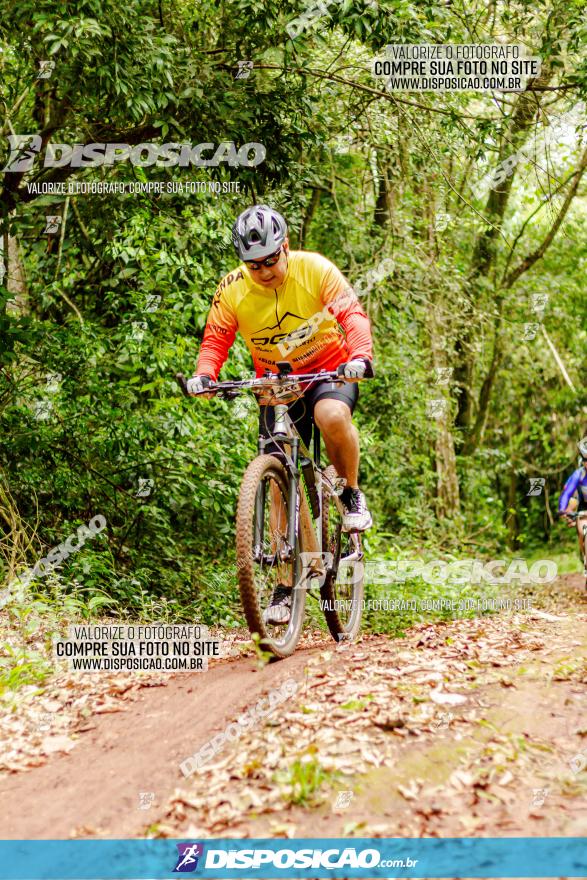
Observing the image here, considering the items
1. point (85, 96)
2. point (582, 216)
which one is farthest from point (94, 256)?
point (582, 216)

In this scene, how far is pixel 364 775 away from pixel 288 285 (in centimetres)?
307

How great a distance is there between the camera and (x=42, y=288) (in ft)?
32.6

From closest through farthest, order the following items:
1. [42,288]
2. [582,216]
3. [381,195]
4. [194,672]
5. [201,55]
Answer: [194,672] < [201,55] < [42,288] < [381,195] < [582,216]

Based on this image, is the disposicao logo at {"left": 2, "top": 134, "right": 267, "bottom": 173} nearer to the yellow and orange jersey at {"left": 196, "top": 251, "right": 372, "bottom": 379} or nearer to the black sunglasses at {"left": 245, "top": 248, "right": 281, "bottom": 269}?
the yellow and orange jersey at {"left": 196, "top": 251, "right": 372, "bottom": 379}

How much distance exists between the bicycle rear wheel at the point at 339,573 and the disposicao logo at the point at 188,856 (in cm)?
307

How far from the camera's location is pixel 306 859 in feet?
9.92

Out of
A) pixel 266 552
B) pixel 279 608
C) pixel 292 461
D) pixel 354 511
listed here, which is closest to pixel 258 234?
pixel 292 461

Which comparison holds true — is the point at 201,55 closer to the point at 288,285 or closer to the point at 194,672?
the point at 288,285

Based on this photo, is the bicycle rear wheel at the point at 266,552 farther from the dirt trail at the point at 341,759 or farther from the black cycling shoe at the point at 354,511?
the black cycling shoe at the point at 354,511

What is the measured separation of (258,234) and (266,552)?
6.09 ft

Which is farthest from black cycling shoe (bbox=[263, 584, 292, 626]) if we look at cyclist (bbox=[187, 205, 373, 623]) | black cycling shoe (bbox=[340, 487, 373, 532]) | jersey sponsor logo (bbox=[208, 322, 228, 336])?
jersey sponsor logo (bbox=[208, 322, 228, 336])

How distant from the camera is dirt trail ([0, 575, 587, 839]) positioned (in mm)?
3182

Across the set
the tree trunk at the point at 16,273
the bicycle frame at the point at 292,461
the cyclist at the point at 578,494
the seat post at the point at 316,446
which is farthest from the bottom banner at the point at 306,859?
the cyclist at the point at 578,494

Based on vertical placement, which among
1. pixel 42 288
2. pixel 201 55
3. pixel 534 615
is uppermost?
pixel 201 55
